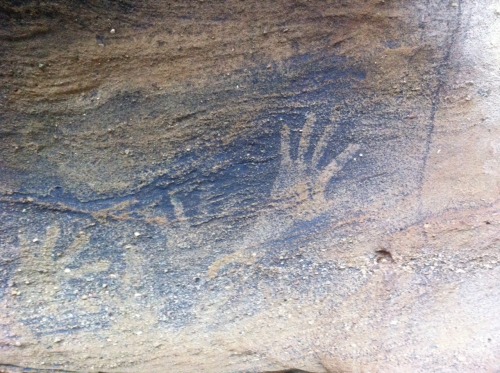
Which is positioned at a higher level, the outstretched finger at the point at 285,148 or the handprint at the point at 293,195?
the outstretched finger at the point at 285,148

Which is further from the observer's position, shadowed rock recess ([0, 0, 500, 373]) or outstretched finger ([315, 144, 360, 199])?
outstretched finger ([315, 144, 360, 199])

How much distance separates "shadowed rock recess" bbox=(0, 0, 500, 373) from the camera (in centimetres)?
101

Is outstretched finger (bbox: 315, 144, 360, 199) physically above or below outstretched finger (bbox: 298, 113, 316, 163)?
below

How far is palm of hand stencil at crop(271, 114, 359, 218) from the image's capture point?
1.16 metres

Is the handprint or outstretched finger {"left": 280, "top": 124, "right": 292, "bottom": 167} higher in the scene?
outstretched finger {"left": 280, "top": 124, "right": 292, "bottom": 167}

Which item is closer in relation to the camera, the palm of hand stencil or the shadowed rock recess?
the shadowed rock recess

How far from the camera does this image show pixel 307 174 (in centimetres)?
118

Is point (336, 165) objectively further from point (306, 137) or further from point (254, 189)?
point (254, 189)

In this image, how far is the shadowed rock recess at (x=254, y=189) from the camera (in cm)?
101

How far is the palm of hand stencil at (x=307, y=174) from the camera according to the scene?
3.79 ft

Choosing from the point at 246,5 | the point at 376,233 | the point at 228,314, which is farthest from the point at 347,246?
the point at 246,5

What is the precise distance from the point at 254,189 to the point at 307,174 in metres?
0.14

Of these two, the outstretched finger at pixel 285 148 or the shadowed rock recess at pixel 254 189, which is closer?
the shadowed rock recess at pixel 254 189

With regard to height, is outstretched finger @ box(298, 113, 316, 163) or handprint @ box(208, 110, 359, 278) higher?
outstretched finger @ box(298, 113, 316, 163)
